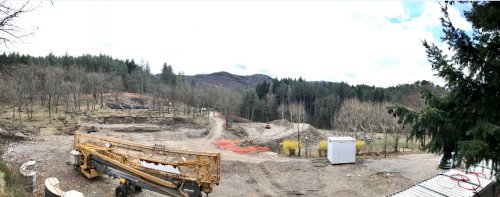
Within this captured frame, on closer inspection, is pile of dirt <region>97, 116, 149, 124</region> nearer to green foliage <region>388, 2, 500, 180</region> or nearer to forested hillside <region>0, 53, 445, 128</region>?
forested hillside <region>0, 53, 445, 128</region>

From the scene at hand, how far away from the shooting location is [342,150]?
23562 mm

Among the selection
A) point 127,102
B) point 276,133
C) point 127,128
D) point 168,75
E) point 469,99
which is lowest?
point 276,133

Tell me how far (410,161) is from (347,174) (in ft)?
22.4

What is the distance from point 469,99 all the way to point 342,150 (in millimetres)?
17368

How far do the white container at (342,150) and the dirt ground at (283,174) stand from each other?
21.9 inches

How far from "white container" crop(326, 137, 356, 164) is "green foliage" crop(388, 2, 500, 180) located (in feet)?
54.4

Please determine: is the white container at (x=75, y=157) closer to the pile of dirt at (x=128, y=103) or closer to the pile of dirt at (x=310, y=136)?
the pile of dirt at (x=310, y=136)


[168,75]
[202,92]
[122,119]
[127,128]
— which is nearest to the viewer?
[127,128]

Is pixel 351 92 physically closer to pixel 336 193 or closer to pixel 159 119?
pixel 159 119

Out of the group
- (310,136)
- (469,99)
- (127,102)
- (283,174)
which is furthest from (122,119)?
(469,99)

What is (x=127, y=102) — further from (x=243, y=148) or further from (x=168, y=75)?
(x=243, y=148)

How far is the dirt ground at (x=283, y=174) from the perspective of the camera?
56.5ft

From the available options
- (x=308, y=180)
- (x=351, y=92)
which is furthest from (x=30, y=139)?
(x=351, y=92)

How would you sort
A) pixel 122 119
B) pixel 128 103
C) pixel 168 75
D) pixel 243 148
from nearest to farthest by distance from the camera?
1. pixel 243 148
2. pixel 122 119
3. pixel 128 103
4. pixel 168 75
